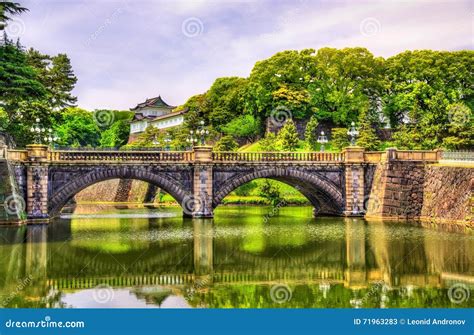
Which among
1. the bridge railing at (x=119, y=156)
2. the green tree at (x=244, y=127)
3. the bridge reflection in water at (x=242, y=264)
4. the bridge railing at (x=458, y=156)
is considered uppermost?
the green tree at (x=244, y=127)

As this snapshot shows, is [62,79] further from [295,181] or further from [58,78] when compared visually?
[295,181]

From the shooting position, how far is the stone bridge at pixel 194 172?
129 ft

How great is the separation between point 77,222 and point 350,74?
4391 cm

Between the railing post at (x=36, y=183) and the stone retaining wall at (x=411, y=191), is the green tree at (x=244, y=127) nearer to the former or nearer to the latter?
the stone retaining wall at (x=411, y=191)

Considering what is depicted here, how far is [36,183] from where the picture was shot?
39062 mm

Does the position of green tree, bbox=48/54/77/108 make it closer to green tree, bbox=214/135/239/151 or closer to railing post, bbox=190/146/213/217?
green tree, bbox=214/135/239/151

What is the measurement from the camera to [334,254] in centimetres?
2448

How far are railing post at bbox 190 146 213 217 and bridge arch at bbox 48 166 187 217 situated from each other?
900 millimetres

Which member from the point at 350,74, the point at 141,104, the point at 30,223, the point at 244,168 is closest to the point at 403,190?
the point at 244,168

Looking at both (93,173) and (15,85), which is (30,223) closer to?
(93,173)

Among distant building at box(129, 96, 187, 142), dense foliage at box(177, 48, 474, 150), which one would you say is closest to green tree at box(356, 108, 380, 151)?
dense foliage at box(177, 48, 474, 150)

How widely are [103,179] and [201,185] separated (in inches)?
Answer: 277

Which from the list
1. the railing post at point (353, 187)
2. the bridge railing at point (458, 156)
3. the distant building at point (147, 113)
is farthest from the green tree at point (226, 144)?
the distant building at point (147, 113)

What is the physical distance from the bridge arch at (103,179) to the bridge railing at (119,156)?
804 mm
